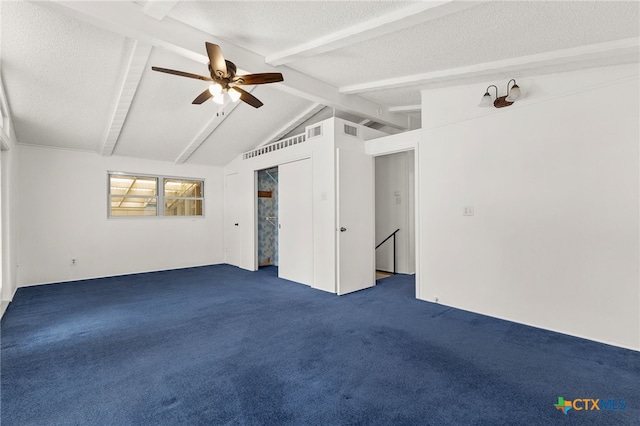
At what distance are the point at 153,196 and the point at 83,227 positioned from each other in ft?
4.50

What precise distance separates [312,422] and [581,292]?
296 cm

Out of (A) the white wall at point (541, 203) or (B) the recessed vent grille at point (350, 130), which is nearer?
(A) the white wall at point (541, 203)

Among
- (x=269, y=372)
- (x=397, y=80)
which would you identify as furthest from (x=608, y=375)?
(x=397, y=80)

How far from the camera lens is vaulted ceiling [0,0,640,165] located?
2473mm

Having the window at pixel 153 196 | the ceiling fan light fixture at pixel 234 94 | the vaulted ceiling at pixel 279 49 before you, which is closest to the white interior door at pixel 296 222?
the vaulted ceiling at pixel 279 49

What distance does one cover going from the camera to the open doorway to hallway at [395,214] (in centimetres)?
600

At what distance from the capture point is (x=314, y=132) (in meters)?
5.04

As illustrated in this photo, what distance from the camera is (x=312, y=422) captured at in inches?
70.5

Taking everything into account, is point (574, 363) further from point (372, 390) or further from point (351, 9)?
point (351, 9)

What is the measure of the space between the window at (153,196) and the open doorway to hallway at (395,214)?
435cm

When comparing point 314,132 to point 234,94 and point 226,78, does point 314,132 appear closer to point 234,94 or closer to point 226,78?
point 234,94

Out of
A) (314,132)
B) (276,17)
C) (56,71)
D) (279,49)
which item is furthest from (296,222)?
(56,71)

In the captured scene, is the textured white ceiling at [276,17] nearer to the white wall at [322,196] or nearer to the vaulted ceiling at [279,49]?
the vaulted ceiling at [279,49]

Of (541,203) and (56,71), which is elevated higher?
(56,71)
